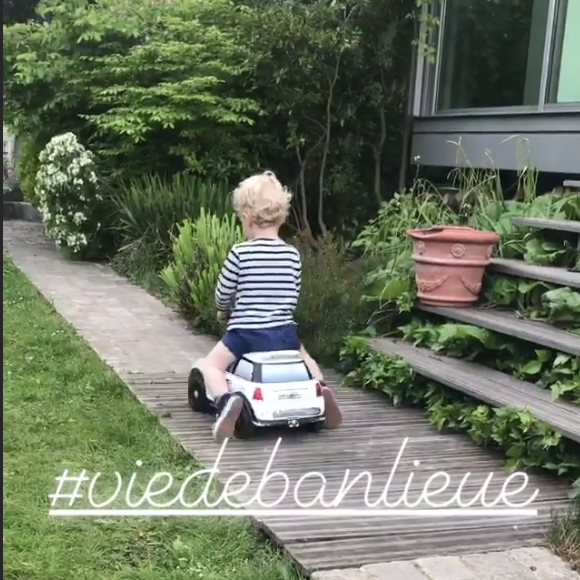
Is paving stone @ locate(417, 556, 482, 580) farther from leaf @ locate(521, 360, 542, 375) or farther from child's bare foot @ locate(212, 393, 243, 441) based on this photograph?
leaf @ locate(521, 360, 542, 375)

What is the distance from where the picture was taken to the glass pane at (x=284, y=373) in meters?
3.66

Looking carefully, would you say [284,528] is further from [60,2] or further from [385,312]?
[60,2]

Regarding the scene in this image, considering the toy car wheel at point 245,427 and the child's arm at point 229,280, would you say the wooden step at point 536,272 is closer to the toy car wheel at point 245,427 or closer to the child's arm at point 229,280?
the child's arm at point 229,280

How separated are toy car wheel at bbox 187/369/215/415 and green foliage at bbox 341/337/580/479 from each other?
93 cm

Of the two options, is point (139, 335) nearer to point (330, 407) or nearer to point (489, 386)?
point (330, 407)

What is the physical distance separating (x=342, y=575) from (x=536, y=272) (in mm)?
2348

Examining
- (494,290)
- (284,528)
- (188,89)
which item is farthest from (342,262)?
(188,89)

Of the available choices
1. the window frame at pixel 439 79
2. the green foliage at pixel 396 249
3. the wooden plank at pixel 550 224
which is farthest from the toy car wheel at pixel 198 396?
the window frame at pixel 439 79

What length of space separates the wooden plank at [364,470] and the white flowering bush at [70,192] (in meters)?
4.59

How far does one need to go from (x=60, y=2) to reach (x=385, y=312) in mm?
3195

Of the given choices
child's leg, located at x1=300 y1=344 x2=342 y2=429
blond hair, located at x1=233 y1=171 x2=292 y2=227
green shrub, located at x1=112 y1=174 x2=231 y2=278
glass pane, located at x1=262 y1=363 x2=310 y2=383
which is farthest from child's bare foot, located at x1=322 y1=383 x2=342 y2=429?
green shrub, located at x1=112 y1=174 x2=231 y2=278

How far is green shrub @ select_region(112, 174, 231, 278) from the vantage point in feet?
27.3

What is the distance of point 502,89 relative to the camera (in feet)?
25.1

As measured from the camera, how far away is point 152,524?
2820mm
